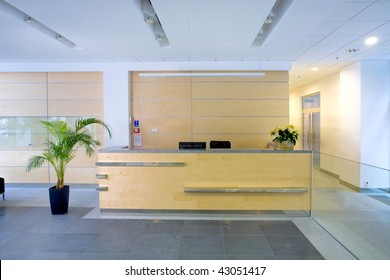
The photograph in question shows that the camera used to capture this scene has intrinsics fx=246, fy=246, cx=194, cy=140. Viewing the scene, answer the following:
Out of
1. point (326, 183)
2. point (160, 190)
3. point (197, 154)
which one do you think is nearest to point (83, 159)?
point (160, 190)

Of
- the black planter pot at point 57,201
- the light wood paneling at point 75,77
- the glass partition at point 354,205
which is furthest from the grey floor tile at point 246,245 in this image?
the light wood paneling at point 75,77

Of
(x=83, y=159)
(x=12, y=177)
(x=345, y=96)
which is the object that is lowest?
(x=12, y=177)

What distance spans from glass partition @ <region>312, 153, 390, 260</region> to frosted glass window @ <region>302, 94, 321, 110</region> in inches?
214

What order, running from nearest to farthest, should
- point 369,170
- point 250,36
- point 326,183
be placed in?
point 369,170 < point 326,183 < point 250,36

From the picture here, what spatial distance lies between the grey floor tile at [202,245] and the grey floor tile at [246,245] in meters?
0.10

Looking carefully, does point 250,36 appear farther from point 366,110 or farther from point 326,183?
point 366,110

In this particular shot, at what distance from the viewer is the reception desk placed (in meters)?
4.28

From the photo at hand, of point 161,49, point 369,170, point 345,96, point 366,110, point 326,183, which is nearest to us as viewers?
point 369,170

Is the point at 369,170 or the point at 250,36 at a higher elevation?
the point at 250,36

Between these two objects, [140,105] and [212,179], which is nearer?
[212,179]

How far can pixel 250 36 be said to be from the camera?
4.45 m

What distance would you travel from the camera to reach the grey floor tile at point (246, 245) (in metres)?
3.07

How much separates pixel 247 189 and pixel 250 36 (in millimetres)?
2740

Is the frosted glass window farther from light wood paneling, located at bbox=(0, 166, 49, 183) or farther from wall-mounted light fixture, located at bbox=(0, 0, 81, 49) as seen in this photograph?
light wood paneling, located at bbox=(0, 166, 49, 183)
